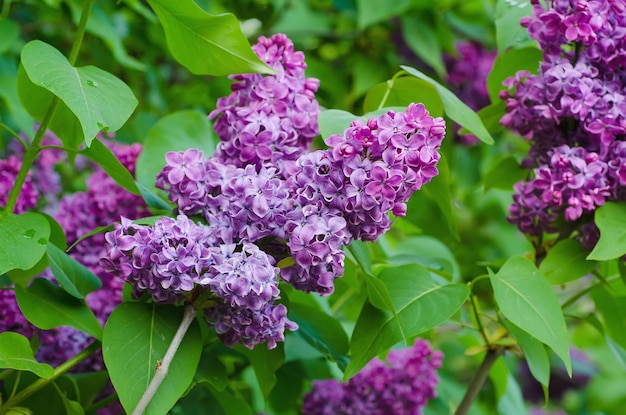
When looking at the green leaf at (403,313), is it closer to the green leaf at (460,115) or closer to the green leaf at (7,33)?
the green leaf at (460,115)

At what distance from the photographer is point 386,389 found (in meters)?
1.31

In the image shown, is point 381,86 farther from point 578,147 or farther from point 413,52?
point 413,52

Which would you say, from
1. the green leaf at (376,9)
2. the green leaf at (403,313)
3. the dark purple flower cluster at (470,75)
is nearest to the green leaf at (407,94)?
the green leaf at (403,313)

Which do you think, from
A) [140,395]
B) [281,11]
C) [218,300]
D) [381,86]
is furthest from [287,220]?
[281,11]

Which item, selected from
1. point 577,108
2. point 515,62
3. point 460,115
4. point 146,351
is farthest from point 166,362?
point 515,62

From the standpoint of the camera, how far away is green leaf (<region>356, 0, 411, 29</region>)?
7.25 feet

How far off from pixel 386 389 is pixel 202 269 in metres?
0.53

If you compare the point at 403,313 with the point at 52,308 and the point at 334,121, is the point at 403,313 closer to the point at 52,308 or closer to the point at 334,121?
the point at 334,121

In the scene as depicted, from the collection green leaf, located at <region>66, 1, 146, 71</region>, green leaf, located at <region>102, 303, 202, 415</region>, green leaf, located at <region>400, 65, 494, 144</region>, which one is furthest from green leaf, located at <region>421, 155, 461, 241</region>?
green leaf, located at <region>66, 1, 146, 71</region>

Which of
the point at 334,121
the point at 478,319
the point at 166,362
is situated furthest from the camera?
the point at 478,319

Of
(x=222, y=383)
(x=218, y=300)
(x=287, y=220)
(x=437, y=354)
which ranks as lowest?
(x=437, y=354)

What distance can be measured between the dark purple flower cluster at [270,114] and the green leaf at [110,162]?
0.36 feet

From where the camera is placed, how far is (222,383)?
103cm

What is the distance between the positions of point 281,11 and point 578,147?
1.50 m
